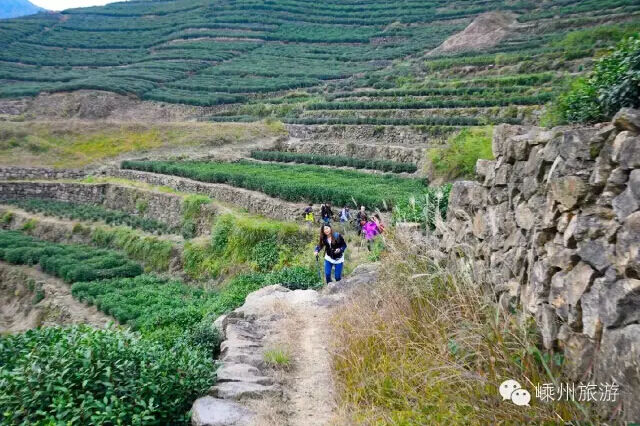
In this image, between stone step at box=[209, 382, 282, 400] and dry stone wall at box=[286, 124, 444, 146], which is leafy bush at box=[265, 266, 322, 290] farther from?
dry stone wall at box=[286, 124, 444, 146]

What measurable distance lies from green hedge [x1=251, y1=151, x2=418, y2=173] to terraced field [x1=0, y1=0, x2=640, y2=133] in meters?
4.42

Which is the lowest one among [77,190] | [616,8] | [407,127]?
[77,190]

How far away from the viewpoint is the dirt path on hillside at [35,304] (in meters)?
15.4

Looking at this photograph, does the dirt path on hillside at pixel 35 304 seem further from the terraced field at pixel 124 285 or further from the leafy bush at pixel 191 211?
the leafy bush at pixel 191 211

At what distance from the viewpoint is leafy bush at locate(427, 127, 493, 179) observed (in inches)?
667

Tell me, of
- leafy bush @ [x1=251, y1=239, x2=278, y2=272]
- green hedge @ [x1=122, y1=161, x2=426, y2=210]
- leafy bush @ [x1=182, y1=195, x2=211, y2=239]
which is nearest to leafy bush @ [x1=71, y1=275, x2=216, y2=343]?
leafy bush @ [x1=251, y1=239, x2=278, y2=272]

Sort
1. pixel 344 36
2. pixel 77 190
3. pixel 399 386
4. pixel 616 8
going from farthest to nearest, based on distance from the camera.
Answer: pixel 344 36 → pixel 616 8 → pixel 77 190 → pixel 399 386

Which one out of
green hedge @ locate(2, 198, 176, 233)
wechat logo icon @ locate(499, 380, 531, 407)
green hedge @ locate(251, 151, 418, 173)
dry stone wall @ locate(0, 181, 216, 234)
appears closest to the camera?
wechat logo icon @ locate(499, 380, 531, 407)

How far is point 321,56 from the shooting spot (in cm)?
6153

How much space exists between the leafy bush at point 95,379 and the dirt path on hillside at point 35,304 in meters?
10.0

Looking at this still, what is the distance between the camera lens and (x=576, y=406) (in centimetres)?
330

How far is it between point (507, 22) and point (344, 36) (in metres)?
23.9

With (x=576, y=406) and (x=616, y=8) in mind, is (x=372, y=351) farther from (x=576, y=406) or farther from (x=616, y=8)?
(x=616, y=8)

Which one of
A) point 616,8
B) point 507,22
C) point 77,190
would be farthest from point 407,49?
point 77,190
